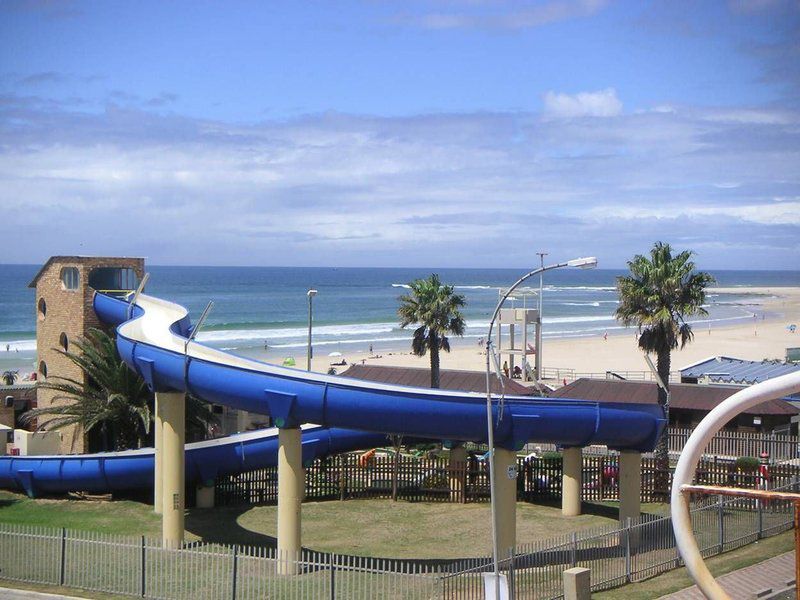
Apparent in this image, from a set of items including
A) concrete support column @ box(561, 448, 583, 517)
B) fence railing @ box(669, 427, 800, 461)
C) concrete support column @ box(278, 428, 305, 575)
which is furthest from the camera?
fence railing @ box(669, 427, 800, 461)

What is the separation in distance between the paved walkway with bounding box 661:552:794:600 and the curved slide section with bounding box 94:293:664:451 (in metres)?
4.49

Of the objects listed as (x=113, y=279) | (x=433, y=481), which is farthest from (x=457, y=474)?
(x=113, y=279)

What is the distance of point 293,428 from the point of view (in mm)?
24734

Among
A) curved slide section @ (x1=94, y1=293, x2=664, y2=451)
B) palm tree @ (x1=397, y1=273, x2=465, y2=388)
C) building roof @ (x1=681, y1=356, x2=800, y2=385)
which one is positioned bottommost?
building roof @ (x1=681, y1=356, x2=800, y2=385)

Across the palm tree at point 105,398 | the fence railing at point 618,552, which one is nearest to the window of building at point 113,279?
the palm tree at point 105,398

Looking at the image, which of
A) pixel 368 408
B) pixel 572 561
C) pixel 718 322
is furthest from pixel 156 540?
pixel 718 322

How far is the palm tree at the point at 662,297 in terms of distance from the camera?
123ft

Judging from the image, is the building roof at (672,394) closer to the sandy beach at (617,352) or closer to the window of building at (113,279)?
the window of building at (113,279)

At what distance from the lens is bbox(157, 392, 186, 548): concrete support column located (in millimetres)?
27484

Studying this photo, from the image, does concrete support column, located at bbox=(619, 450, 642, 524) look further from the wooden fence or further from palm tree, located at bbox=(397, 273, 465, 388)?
palm tree, located at bbox=(397, 273, 465, 388)

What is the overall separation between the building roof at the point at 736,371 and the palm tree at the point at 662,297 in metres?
10.7

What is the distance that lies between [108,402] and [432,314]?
16402 mm

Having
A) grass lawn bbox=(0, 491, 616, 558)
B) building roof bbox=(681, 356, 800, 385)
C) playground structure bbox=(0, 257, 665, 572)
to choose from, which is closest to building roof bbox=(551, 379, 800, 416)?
building roof bbox=(681, 356, 800, 385)

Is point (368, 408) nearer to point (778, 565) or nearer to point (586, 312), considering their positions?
point (778, 565)
